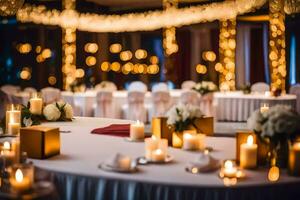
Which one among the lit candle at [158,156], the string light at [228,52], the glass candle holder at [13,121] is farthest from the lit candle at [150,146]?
the string light at [228,52]

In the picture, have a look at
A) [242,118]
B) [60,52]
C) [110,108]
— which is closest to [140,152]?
[110,108]

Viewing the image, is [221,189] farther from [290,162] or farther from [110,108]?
[110,108]

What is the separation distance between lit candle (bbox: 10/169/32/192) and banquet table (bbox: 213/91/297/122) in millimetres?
8425

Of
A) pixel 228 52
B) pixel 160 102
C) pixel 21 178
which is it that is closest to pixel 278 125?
pixel 21 178

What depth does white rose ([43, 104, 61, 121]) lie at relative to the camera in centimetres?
438

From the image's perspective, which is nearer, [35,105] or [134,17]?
[35,105]

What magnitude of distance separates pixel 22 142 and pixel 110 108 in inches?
296

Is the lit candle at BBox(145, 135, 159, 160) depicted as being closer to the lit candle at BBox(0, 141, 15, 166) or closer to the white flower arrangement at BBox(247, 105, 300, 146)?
the white flower arrangement at BBox(247, 105, 300, 146)

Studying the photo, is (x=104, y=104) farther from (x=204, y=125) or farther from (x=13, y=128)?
(x=204, y=125)

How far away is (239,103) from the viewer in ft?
35.0

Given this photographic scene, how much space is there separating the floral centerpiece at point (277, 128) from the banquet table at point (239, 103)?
7.51 metres

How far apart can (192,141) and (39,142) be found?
0.95 meters

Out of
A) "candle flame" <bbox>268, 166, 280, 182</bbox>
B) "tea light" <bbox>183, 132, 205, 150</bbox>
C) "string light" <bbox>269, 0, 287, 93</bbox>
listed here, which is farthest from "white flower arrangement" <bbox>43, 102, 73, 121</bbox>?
"string light" <bbox>269, 0, 287, 93</bbox>

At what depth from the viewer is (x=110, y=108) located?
10.4 metres
